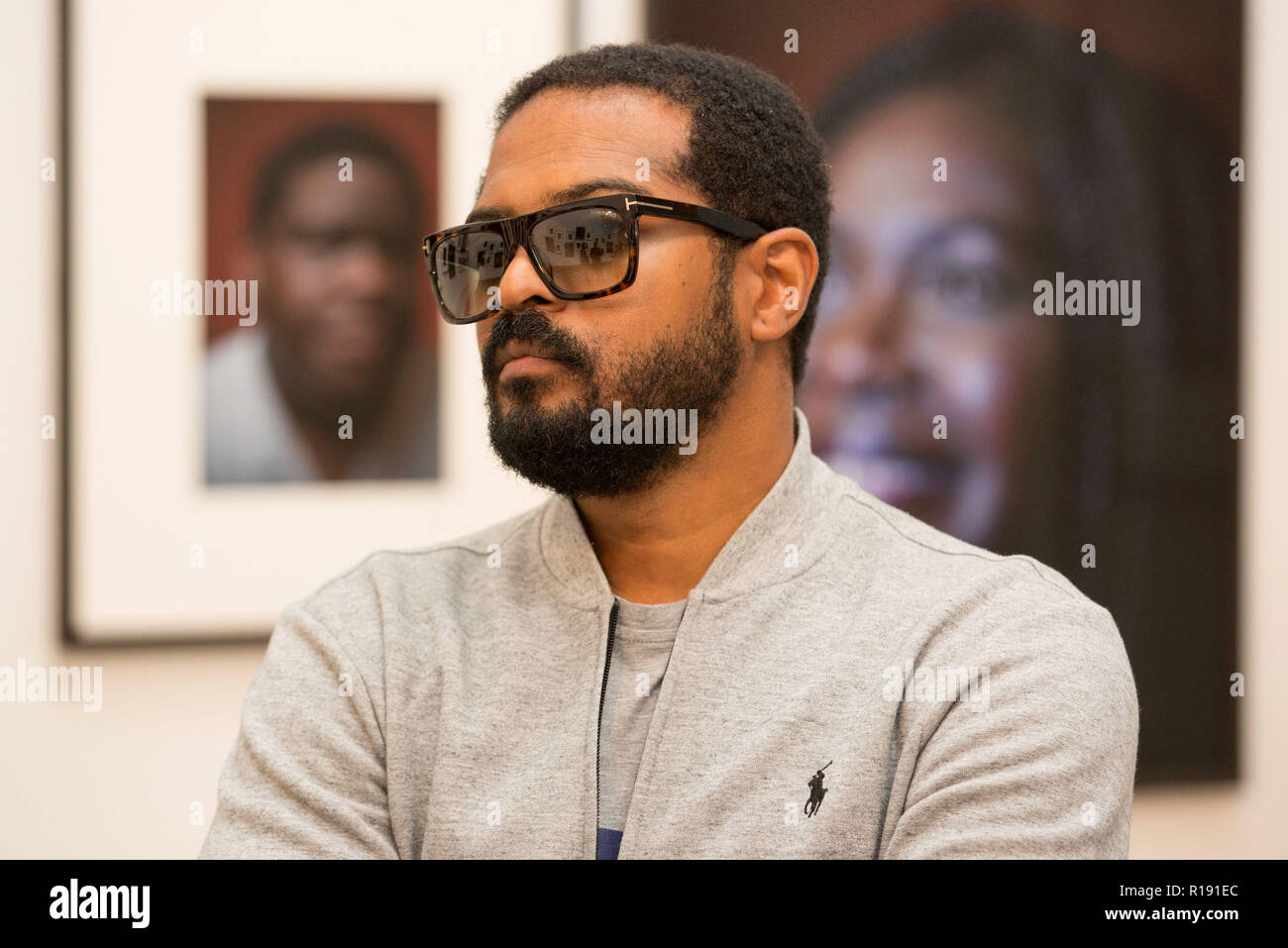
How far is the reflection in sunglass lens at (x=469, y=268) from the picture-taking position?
1.30 metres

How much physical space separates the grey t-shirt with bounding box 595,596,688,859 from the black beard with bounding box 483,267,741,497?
16 centimetres

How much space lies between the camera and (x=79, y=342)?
5.92ft

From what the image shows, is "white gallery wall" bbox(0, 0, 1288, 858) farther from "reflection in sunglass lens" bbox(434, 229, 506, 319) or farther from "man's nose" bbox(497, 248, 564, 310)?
"man's nose" bbox(497, 248, 564, 310)

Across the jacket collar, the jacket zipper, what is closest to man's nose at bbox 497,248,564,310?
the jacket collar

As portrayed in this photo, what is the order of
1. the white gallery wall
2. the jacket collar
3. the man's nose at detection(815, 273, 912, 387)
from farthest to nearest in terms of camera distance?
the man's nose at detection(815, 273, 912, 387) → the white gallery wall → the jacket collar

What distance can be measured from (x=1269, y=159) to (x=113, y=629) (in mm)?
2242

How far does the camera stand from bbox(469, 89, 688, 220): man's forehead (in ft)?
4.17

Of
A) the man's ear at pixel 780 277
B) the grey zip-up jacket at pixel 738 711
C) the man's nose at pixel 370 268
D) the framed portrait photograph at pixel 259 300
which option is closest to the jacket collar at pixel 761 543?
the grey zip-up jacket at pixel 738 711

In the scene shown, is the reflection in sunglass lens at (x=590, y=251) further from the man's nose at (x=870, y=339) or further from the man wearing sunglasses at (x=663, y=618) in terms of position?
the man's nose at (x=870, y=339)

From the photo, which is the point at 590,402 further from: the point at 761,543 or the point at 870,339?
the point at 870,339

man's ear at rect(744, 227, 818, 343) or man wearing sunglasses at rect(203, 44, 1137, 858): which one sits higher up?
man's ear at rect(744, 227, 818, 343)

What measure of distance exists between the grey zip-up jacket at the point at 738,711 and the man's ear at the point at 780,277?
0.18m
